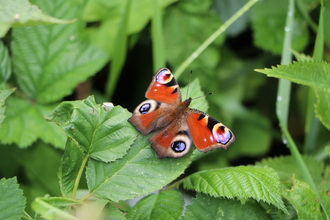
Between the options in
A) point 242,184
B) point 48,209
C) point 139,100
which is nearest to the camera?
point 48,209

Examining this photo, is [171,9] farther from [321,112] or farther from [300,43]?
[321,112]

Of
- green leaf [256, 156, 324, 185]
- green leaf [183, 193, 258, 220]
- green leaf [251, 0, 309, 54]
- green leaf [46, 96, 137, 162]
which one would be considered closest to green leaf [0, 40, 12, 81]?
green leaf [46, 96, 137, 162]

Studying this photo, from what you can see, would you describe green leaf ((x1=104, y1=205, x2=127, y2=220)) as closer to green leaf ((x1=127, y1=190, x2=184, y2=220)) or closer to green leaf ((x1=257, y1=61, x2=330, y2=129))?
green leaf ((x1=127, y1=190, x2=184, y2=220))

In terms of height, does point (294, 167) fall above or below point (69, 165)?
above

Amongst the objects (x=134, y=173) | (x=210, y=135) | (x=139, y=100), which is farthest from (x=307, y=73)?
(x=139, y=100)

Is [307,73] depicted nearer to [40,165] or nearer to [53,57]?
[53,57]

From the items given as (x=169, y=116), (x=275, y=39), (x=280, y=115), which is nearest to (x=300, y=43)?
(x=275, y=39)

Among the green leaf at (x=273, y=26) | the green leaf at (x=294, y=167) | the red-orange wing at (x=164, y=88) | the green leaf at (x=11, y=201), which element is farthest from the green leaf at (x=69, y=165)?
the green leaf at (x=273, y=26)
